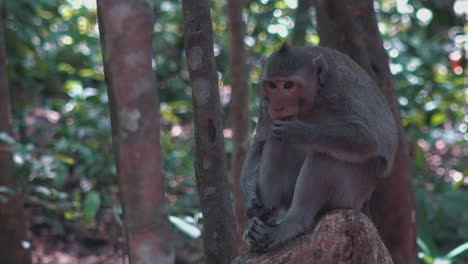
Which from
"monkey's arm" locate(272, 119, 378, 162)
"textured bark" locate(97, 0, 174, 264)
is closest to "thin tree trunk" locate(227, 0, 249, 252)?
"monkey's arm" locate(272, 119, 378, 162)

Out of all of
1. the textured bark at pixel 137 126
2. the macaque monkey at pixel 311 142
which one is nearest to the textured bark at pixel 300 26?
the macaque monkey at pixel 311 142

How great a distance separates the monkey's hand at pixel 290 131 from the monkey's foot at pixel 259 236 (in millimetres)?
537

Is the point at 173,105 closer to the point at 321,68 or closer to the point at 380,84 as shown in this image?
the point at 380,84

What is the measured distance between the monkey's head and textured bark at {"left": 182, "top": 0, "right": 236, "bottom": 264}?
0.66 meters

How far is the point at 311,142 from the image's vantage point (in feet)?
14.4

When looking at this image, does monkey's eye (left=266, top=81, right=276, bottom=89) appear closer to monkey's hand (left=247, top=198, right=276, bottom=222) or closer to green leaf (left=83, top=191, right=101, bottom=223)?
monkey's hand (left=247, top=198, right=276, bottom=222)

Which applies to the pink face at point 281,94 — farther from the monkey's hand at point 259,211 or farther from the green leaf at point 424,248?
the green leaf at point 424,248

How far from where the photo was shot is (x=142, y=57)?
223 centimetres

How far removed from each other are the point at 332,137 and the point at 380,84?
1.24 metres

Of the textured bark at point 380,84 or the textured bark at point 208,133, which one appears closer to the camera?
the textured bark at point 208,133

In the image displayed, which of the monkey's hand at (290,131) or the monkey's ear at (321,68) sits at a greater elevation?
the monkey's ear at (321,68)

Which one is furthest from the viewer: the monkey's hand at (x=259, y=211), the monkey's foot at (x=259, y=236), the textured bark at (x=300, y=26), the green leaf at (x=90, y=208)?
the textured bark at (x=300, y=26)

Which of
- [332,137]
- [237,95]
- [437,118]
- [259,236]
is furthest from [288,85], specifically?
[437,118]

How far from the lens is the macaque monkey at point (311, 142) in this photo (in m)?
4.36
